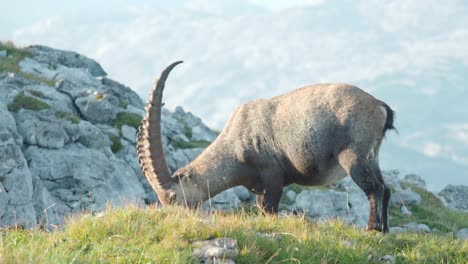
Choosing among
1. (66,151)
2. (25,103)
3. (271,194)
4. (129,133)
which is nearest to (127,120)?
(129,133)

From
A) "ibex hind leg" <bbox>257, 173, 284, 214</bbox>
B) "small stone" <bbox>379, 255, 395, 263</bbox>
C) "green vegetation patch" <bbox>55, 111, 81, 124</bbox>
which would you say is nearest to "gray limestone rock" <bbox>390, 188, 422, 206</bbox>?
"green vegetation patch" <bbox>55, 111, 81, 124</bbox>

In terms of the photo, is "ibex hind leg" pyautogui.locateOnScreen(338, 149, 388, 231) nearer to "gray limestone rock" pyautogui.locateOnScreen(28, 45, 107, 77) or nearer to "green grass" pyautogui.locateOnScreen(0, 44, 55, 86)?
"green grass" pyautogui.locateOnScreen(0, 44, 55, 86)

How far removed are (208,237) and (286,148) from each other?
178 inches

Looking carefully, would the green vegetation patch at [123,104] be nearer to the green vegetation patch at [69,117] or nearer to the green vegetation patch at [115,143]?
the green vegetation patch at [115,143]

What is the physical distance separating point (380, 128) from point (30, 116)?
15.7 metres

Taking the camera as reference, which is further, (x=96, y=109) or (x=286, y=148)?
(x=96, y=109)

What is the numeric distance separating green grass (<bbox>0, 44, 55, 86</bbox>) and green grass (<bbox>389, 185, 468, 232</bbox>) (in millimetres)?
17434

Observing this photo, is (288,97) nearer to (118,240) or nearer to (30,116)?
(118,240)

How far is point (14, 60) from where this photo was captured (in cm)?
3881

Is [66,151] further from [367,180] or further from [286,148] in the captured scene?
[367,180]

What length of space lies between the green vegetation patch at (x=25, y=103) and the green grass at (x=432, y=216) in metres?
14.6

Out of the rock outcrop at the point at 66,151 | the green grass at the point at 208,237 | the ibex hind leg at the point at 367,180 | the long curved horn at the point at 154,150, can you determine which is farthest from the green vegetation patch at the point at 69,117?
the ibex hind leg at the point at 367,180

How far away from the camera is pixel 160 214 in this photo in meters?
9.93

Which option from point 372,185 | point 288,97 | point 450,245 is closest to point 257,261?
point 450,245
